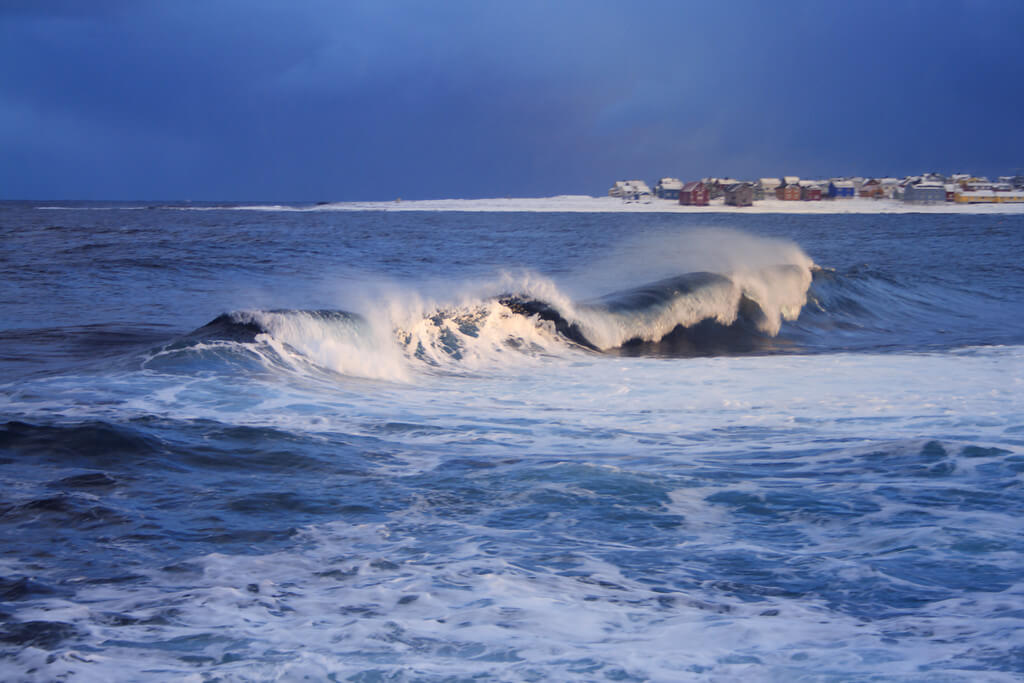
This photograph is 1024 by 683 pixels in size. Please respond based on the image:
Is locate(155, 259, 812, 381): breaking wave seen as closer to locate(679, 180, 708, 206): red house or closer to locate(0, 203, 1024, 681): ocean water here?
locate(0, 203, 1024, 681): ocean water

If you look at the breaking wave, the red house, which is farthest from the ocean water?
the red house

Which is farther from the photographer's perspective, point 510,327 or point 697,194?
point 697,194

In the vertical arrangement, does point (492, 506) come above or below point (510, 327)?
below

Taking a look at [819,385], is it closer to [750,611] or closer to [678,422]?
[678,422]

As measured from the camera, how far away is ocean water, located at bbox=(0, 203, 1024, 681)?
332 centimetres

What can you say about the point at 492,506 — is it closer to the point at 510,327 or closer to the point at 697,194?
the point at 510,327

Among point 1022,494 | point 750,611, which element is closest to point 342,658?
point 750,611

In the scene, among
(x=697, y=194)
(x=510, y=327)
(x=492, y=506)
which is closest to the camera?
(x=492, y=506)

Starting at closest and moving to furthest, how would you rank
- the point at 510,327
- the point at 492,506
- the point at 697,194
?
the point at 492,506
the point at 510,327
the point at 697,194

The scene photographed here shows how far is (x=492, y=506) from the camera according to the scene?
16.6 feet

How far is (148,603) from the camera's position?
144 inches

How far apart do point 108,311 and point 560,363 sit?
28.4ft

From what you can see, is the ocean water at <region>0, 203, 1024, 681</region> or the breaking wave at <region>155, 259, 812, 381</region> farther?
the breaking wave at <region>155, 259, 812, 381</region>

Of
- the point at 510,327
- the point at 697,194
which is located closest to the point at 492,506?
the point at 510,327
